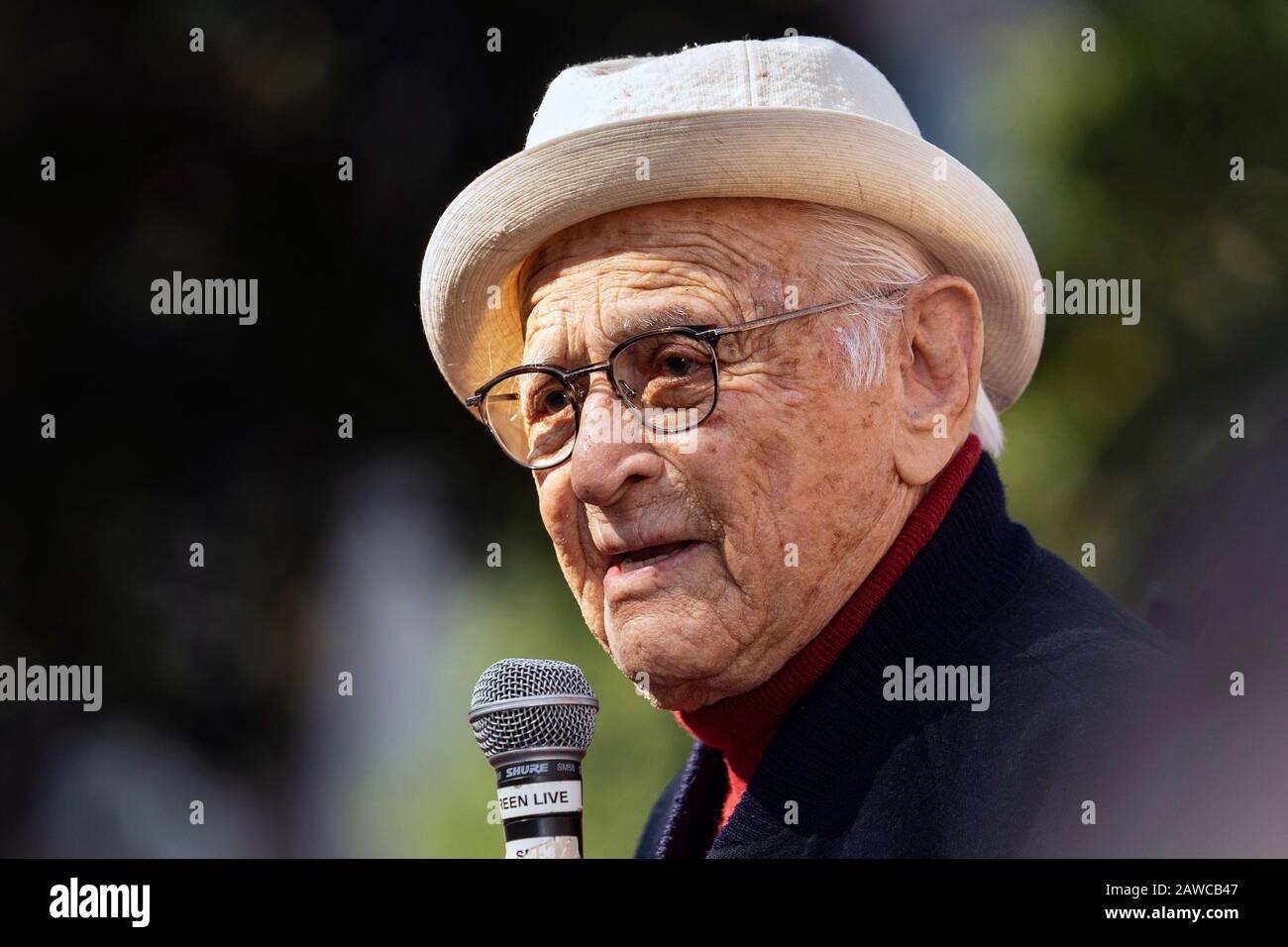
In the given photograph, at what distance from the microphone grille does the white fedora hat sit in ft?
3.30

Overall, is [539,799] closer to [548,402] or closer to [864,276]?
[548,402]

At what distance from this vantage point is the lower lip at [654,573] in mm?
2979

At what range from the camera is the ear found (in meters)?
3.06

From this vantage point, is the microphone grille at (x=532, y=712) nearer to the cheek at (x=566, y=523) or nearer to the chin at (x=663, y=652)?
the chin at (x=663, y=652)

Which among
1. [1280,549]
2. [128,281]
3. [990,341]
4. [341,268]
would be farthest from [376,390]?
[1280,549]

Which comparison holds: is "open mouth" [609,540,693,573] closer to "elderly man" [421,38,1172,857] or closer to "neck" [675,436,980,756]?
"elderly man" [421,38,1172,857]

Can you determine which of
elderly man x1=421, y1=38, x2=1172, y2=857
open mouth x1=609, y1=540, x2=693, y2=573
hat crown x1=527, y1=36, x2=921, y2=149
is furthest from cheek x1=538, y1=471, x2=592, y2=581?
hat crown x1=527, y1=36, x2=921, y2=149

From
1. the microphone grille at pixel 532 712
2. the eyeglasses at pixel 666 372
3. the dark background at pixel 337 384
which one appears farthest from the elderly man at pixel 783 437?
the dark background at pixel 337 384

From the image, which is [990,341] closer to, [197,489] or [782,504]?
[782,504]

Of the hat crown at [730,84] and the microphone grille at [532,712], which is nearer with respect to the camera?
the microphone grille at [532,712]

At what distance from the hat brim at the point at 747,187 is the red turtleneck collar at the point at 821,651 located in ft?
1.52

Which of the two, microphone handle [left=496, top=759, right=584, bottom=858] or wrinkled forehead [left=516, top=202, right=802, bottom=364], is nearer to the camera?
microphone handle [left=496, top=759, right=584, bottom=858]
